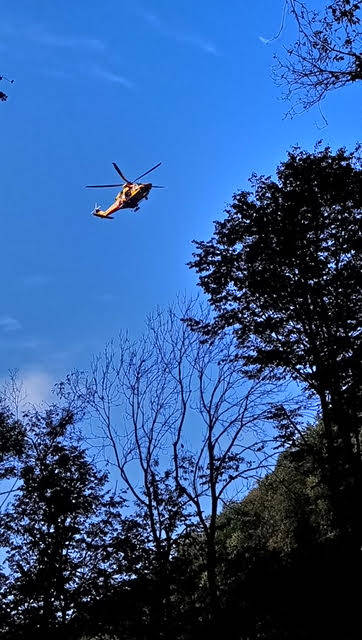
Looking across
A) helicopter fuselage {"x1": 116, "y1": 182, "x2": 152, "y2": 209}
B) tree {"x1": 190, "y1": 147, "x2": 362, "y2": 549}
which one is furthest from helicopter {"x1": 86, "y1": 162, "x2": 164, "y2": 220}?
tree {"x1": 190, "y1": 147, "x2": 362, "y2": 549}

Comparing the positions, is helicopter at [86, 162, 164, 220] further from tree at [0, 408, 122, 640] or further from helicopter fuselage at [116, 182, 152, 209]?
tree at [0, 408, 122, 640]

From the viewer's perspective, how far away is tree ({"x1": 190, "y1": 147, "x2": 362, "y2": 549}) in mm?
12023

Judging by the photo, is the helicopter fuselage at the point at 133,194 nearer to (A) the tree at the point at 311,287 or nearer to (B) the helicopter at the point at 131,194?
(B) the helicopter at the point at 131,194

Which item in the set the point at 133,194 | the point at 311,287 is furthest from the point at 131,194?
the point at 311,287

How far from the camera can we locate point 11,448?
17.9 meters

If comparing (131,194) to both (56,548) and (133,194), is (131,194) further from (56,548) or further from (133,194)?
(56,548)

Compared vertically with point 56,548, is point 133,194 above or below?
above

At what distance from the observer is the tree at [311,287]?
12023 millimetres

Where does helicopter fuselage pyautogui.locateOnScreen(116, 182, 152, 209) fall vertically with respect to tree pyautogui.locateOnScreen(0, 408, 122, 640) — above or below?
above

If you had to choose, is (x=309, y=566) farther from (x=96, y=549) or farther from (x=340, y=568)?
(x=96, y=549)

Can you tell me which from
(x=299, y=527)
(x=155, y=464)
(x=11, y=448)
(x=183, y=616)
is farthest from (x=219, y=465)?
(x=299, y=527)

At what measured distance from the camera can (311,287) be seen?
13.3 meters

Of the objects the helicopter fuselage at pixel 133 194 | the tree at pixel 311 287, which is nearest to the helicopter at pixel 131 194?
the helicopter fuselage at pixel 133 194

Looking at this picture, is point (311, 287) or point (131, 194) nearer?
point (311, 287)
